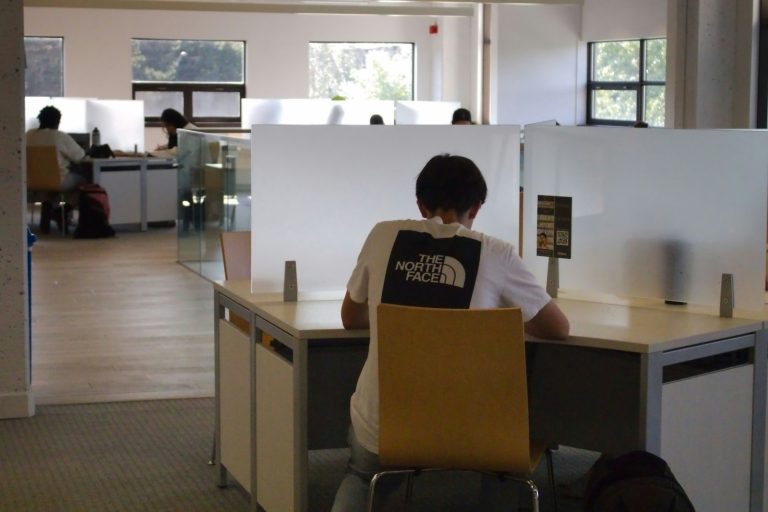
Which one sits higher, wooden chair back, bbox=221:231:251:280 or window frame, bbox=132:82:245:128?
window frame, bbox=132:82:245:128

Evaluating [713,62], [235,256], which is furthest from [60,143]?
[235,256]

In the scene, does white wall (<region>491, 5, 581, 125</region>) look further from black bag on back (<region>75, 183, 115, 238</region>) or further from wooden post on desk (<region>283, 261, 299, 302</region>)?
wooden post on desk (<region>283, 261, 299, 302</region>)

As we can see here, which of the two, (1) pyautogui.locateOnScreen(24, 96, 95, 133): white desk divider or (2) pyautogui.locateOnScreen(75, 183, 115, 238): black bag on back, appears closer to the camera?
(2) pyautogui.locateOnScreen(75, 183, 115, 238): black bag on back

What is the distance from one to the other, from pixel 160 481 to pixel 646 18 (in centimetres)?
909

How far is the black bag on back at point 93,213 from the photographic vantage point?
408 inches

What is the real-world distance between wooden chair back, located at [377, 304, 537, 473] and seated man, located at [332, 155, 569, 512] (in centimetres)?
10

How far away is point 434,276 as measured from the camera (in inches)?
106

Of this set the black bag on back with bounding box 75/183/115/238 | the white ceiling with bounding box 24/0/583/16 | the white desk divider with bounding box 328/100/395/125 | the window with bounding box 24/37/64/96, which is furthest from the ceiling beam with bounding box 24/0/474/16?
the window with bounding box 24/37/64/96

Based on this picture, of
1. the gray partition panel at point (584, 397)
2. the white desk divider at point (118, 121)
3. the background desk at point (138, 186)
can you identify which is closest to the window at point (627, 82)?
the background desk at point (138, 186)

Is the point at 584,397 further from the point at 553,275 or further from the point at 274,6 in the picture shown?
the point at 274,6

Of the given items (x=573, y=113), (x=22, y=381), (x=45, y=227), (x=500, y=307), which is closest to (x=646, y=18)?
(x=573, y=113)

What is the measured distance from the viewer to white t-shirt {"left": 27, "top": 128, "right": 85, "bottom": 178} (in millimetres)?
10469

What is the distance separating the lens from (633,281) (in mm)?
3492

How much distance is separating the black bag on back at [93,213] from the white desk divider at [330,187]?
7.18 metres
